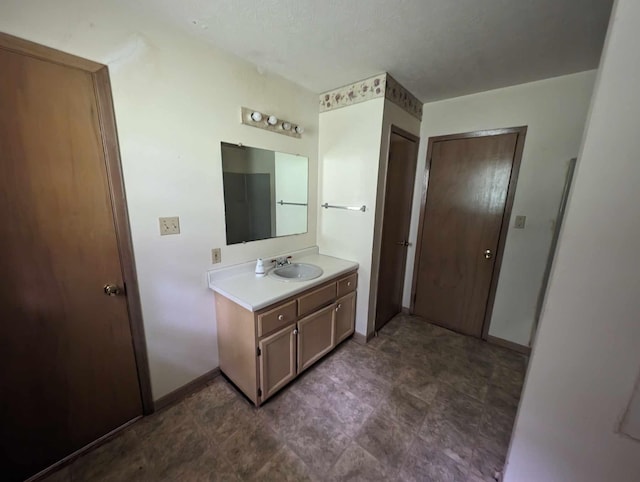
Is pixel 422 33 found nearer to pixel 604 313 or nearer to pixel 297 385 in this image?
pixel 604 313

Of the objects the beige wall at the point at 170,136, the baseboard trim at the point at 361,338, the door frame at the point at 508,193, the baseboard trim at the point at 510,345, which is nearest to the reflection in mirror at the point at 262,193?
the beige wall at the point at 170,136

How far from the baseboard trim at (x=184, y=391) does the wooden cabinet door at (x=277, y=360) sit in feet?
1.77

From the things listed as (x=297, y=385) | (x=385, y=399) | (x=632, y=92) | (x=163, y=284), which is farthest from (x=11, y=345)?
(x=632, y=92)

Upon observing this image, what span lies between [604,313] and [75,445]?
8.29ft

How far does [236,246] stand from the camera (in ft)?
6.18

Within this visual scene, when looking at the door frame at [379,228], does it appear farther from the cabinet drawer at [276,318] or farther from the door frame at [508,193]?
the cabinet drawer at [276,318]

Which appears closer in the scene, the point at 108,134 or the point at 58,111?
the point at 58,111

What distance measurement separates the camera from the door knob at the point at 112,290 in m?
1.33

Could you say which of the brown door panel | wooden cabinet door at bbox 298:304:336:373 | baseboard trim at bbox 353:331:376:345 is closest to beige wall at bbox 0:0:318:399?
wooden cabinet door at bbox 298:304:336:373

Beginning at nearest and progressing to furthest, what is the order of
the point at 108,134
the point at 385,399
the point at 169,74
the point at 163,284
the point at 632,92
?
the point at 632,92 → the point at 108,134 → the point at 169,74 → the point at 163,284 → the point at 385,399

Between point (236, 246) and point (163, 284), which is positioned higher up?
point (236, 246)

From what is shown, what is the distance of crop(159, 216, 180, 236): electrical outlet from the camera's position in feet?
4.85

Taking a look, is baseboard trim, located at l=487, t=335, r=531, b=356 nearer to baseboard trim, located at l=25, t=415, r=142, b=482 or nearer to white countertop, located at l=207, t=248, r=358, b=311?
white countertop, located at l=207, t=248, r=358, b=311

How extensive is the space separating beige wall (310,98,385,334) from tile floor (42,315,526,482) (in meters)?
0.71
